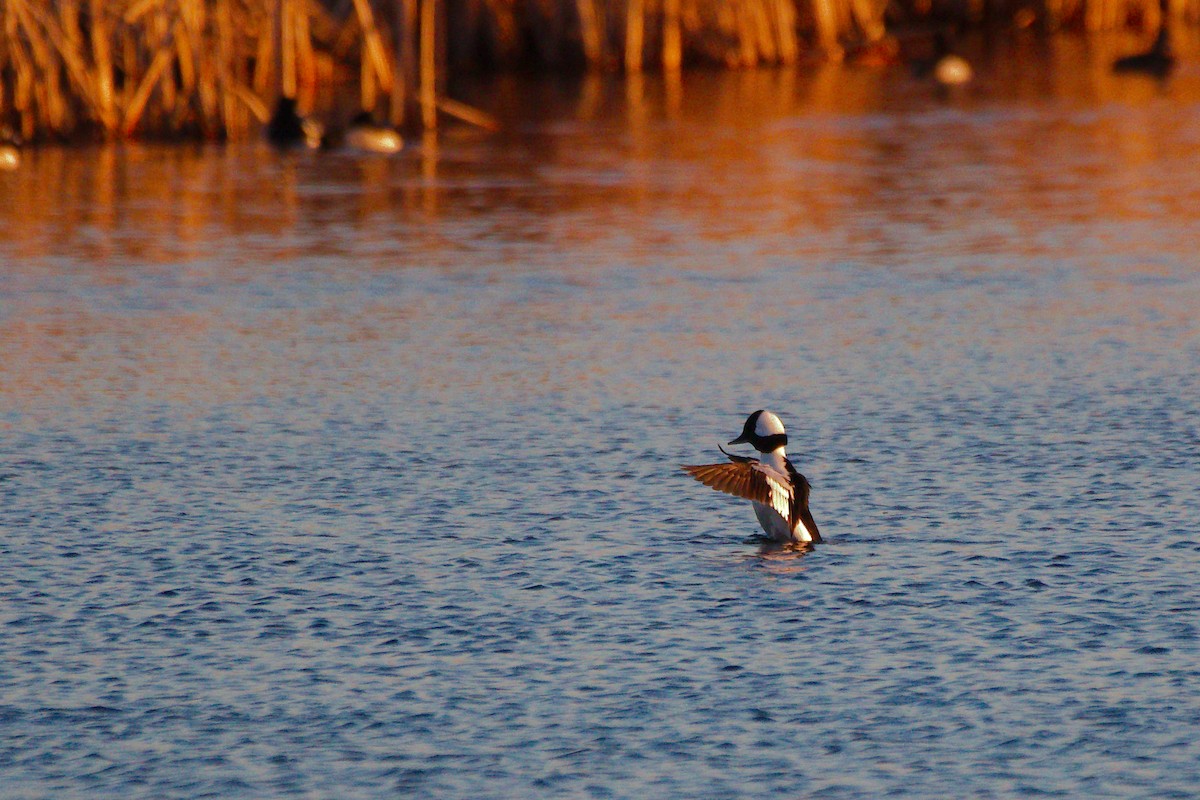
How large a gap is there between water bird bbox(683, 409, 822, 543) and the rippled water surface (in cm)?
19

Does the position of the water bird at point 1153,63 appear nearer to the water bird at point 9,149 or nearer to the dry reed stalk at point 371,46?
the dry reed stalk at point 371,46

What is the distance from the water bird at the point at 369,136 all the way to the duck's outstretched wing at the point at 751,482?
20971mm

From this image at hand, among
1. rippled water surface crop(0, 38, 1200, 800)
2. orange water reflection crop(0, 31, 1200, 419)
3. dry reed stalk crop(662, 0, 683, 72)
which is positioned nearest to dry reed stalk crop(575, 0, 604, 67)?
dry reed stalk crop(662, 0, 683, 72)

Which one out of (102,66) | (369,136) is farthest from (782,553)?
(102,66)

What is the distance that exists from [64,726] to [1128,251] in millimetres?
16010

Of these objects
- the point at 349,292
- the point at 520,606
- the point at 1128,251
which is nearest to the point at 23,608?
the point at 520,606

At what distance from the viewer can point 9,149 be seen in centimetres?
3125

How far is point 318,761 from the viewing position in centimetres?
874

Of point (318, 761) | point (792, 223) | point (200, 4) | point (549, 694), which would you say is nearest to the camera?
point (318, 761)

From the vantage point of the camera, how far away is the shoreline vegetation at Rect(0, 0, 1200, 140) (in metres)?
31.6

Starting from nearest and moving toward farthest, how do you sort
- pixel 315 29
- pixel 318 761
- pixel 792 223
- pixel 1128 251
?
pixel 318 761, pixel 1128 251, pixel 792 223, pixel 315 29

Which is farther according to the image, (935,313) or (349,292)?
(349,292)

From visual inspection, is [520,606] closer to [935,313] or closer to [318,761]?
[318,761]

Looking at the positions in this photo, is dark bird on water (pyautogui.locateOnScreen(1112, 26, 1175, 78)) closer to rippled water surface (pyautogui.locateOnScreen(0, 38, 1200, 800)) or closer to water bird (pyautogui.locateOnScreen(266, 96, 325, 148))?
rippled water surface (pyautogui.locateOnScreen(0, 38, 1200, 800))
